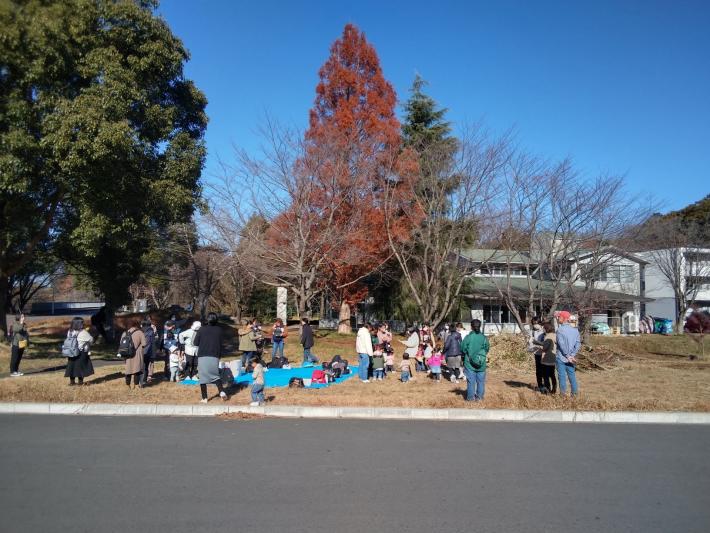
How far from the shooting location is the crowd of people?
1030cm

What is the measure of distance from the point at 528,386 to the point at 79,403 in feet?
30.7

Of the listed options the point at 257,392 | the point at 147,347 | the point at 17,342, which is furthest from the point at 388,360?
the point at 17,342

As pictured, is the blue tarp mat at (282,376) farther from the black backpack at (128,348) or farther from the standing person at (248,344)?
the black backpack at (128,348)

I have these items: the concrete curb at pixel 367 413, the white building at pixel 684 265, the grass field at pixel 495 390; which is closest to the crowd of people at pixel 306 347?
the grass field at pixel 495 390

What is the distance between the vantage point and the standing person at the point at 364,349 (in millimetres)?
13258

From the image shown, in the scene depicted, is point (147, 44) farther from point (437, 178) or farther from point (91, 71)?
point (437, 178)

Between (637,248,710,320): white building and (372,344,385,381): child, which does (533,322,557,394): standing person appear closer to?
(372,344,385,381): child

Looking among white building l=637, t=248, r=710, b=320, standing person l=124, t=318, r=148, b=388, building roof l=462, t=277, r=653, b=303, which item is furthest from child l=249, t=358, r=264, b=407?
white building l=637, t=248, r=710, b=320

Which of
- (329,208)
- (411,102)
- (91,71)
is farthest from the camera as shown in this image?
(411,102)

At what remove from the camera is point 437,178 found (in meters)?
22.8

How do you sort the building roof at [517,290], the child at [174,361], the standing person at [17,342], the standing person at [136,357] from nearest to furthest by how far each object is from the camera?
the standing person at [136,357] < the standing person at [17,342] < the child at [174,361] < the building roof at [517,290]

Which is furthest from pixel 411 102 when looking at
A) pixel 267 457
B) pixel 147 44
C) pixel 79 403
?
pixel 267 457

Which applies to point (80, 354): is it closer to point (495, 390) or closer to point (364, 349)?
point (364, 349)

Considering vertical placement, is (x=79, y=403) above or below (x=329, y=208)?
below
